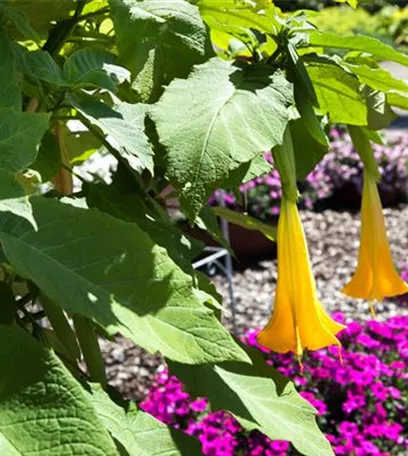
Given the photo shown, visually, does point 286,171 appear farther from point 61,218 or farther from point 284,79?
point 61,218

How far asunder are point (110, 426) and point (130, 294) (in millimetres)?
98

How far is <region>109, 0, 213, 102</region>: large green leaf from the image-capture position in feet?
2.07

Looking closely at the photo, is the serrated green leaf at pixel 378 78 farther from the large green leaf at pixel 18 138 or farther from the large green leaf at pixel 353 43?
the large green leaf at pixel 18 138

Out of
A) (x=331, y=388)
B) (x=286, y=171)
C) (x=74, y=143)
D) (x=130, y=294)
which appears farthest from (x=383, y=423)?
(x=130, y=294)

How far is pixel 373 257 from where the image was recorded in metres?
0.87

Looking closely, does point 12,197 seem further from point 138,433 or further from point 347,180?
point 347,180

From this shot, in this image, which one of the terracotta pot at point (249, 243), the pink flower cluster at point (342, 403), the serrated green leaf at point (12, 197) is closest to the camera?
the serrated green leaf at point (12, 197)

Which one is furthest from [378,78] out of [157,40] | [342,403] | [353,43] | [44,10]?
[342,403]

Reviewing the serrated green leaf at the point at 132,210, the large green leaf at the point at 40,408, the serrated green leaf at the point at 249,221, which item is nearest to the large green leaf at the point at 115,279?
the large green leaf at the point at 40,408

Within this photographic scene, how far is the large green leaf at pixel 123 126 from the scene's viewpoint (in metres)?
0.57

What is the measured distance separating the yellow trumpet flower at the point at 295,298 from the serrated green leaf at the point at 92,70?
0.19 metres

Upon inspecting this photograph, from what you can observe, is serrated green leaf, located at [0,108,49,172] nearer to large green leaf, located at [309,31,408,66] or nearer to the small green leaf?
the small green leaf

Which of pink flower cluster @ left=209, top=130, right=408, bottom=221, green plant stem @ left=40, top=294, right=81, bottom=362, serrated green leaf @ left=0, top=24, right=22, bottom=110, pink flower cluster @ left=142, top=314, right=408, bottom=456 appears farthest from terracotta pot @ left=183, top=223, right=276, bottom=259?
serrated green leaf @ left=0, top=24, right=22, bottom=110

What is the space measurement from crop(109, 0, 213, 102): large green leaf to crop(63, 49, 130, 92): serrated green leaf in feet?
0.05
